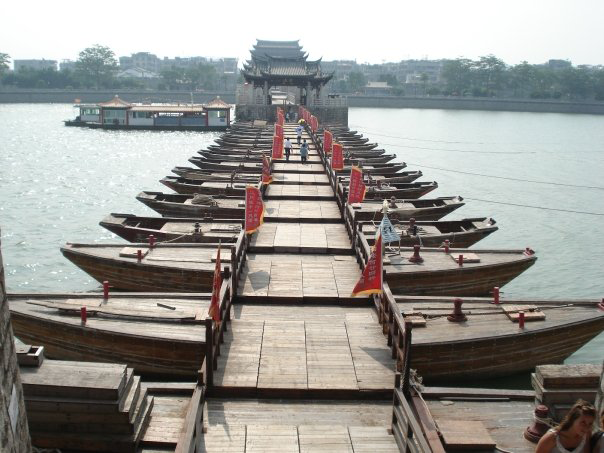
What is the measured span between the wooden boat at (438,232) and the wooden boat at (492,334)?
610 cm

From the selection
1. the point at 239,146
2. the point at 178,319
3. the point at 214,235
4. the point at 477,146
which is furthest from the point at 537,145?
the point at 178,319

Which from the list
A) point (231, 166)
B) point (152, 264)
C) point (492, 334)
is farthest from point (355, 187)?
point (231, 166)

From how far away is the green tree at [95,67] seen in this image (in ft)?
486

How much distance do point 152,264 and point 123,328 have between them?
4.57m

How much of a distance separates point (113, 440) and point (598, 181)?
2155 inches

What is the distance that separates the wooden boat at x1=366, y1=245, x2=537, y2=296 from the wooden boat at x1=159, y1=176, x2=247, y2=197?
11.2 metres

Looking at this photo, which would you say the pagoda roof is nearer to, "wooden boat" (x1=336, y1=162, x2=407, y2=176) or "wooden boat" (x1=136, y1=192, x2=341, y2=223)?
"wooden boat" (x1=336, y1=162, x2=407, y2=176)

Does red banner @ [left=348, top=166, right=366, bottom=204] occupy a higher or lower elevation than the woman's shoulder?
higher

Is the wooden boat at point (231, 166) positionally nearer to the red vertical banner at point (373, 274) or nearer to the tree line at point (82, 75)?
the red vertical banner at point (373, 274)

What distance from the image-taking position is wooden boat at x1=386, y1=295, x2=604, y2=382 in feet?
45.6

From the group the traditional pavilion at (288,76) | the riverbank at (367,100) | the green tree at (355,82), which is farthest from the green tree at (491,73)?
the traditional pavilion at (288,76)

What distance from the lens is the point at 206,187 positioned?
31.1m

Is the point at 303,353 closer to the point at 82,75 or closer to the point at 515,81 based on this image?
the point at 82,75

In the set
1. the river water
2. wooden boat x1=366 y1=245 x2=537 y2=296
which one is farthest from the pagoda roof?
wooden boat x1=366 y1=245 x2=537 y2=296
